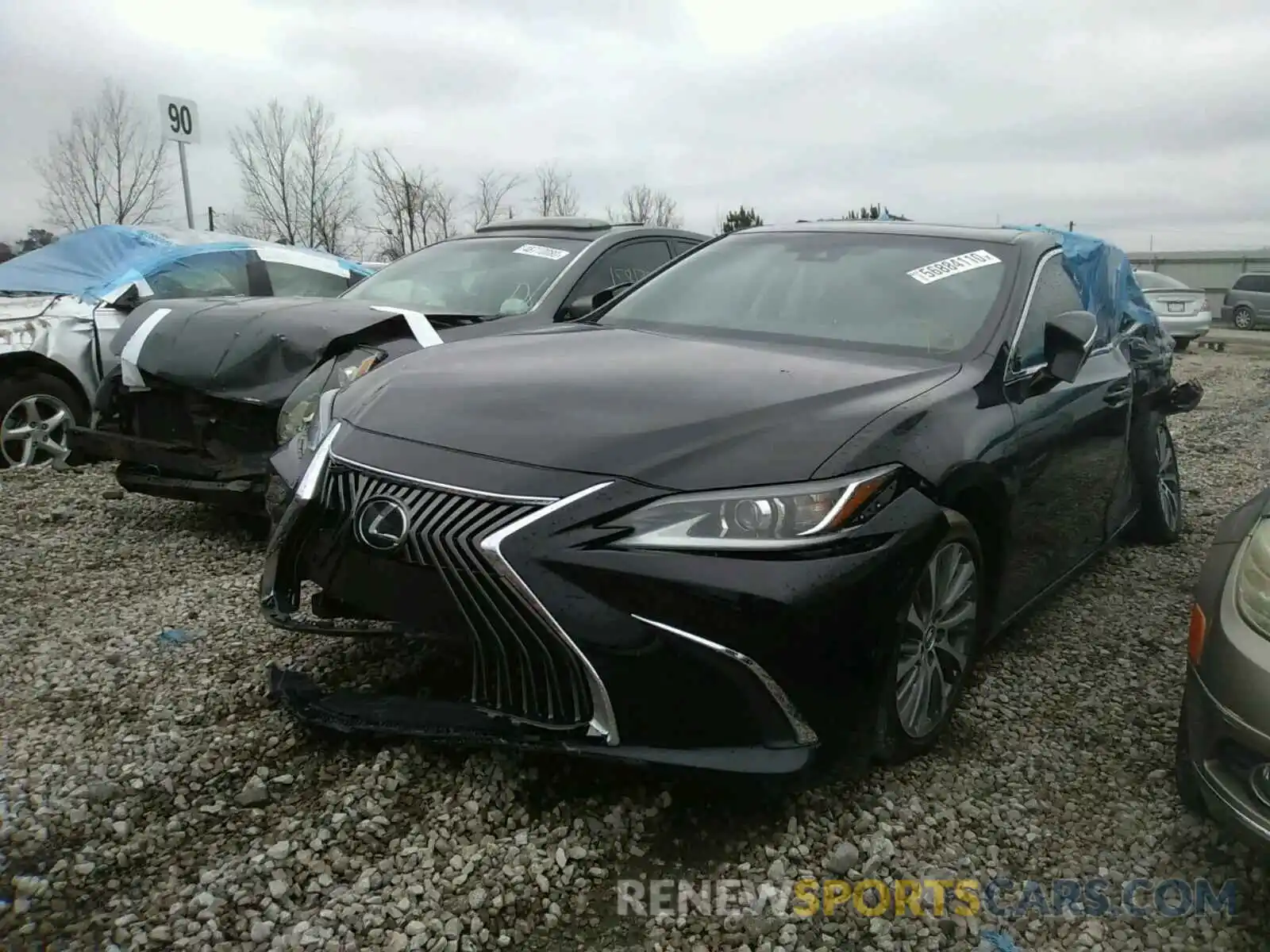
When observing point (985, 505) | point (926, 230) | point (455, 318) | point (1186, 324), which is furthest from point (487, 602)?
point (1186, 324)

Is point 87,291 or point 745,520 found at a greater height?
point 87,291

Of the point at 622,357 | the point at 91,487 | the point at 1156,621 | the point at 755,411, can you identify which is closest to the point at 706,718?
the point at 755,411

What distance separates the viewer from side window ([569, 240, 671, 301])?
5418 mm

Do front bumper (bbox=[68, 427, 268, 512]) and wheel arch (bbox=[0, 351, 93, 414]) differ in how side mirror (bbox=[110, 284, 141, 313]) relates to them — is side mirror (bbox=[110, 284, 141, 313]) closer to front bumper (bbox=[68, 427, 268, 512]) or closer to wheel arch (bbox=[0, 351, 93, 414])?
wheel arch (bbox=[0, 351, 93, 414])

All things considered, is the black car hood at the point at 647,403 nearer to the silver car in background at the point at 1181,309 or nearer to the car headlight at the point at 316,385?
the car headlight at the point at 316,385

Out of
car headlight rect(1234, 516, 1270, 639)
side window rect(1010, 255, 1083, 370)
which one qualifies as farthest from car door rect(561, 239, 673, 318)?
car headlight rect(1234, 516, 1270, 639)

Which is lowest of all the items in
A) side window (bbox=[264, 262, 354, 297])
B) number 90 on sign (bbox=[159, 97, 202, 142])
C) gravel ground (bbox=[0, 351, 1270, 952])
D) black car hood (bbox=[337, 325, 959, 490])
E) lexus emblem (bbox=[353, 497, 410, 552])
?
gravel ground (bbox=[0, 351, 1270, 952])

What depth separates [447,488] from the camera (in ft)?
7.73

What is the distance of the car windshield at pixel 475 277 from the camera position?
17.3 ft

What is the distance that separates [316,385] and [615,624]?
2395mm

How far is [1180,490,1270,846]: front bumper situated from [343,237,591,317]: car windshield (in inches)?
140

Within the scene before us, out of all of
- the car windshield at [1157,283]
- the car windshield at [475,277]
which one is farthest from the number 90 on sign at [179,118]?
the car windshield at [1157,283]

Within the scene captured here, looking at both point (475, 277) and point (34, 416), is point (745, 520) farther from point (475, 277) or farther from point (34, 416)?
point (34, 416)

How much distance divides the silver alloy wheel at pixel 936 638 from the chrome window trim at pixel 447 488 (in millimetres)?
949
